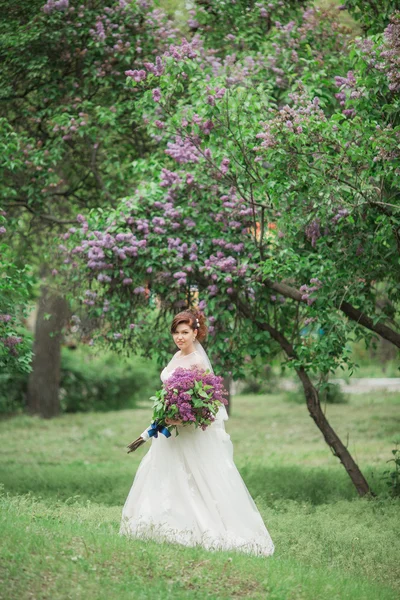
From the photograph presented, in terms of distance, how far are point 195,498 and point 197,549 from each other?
0.57 m

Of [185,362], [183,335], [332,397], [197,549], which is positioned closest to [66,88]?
[183,335]

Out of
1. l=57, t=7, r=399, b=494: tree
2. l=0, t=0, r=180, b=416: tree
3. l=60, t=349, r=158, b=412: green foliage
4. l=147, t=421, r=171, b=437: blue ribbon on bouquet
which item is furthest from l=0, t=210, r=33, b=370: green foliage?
l=60, t=349, r=158, b=412: green foliage

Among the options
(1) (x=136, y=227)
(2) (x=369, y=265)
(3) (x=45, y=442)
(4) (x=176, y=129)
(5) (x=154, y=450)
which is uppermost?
(4) (x=176, y=129)

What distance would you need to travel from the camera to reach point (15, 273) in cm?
896

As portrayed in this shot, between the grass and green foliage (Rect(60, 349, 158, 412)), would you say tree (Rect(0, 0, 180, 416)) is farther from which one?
green foliage (Rect(60, 349, 158, 412))

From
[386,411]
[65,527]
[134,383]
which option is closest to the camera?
[65,527]

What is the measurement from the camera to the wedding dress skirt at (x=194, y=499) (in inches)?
258

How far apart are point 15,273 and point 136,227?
1.59 metres

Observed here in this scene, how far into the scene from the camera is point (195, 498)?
6.69 metres

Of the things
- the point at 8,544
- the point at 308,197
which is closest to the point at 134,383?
the point at 308,197

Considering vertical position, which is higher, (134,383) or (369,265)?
(369,265)

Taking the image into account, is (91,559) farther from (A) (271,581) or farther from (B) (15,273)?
(B) (15,273)

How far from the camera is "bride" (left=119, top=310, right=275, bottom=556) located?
Result: 6.56 m

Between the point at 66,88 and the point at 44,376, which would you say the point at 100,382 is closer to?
the point at 44,376
